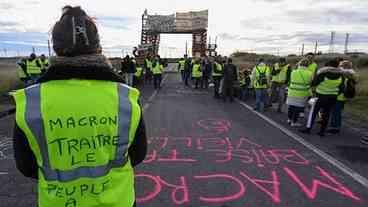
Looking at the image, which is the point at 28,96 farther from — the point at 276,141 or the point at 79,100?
the point at 276,141

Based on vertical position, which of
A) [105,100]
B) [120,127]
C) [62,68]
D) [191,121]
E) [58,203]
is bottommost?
[191,121]

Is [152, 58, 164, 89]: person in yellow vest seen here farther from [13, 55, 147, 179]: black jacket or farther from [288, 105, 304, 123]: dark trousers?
[13, 55, 147, 179]: black jacket

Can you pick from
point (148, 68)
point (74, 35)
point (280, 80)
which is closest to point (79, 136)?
point (74, 35)

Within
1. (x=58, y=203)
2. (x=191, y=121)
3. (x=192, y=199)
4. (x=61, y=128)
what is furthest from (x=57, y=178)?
(x=191, y=121)

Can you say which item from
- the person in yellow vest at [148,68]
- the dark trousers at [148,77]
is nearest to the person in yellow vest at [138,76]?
the person in yellow vest at [148,68]

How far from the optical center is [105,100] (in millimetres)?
1975

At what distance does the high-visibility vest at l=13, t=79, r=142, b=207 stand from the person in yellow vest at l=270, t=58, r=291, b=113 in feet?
38.9

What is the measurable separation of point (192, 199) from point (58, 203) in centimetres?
310

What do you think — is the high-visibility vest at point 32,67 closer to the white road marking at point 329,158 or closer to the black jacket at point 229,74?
the black jacket at point 229,74

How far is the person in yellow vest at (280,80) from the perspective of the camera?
45.2ft

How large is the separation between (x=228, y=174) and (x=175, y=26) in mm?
41739

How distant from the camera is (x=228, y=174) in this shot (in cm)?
602

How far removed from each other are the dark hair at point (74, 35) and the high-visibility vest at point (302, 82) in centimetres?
897

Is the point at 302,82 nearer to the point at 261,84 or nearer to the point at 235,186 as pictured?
the point at 261,84
